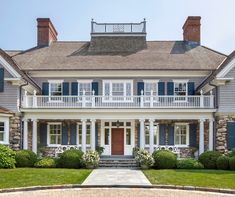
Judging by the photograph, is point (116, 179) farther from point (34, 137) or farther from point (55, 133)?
point (55, 133)

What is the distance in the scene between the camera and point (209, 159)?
24.1 metres

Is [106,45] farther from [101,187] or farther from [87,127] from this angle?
[101,187]

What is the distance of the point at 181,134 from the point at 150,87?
4.16 metres

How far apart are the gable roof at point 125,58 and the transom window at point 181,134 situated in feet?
14.1

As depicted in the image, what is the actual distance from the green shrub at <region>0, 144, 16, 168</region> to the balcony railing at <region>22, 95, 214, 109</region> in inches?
158

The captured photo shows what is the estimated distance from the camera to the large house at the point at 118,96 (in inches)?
1035

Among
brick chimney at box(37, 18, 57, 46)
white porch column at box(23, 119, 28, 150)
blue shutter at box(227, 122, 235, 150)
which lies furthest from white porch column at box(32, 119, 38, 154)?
blue shutter at box(227, 122, 235, 150)

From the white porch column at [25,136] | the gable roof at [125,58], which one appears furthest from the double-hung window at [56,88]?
the white porch column at [25,136]

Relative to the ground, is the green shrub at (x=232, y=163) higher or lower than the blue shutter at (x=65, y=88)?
lower

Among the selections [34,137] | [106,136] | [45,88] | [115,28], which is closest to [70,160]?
[34,137]

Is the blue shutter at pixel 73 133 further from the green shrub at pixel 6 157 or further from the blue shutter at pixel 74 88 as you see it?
the green shrub at pixel 6 157

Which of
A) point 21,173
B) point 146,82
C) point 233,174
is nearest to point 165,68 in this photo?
point 146,82

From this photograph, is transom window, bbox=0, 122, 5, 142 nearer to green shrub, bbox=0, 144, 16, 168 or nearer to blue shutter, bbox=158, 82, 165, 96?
green shrub, bbox=0, 144, 16, 168

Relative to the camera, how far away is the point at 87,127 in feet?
97.2
